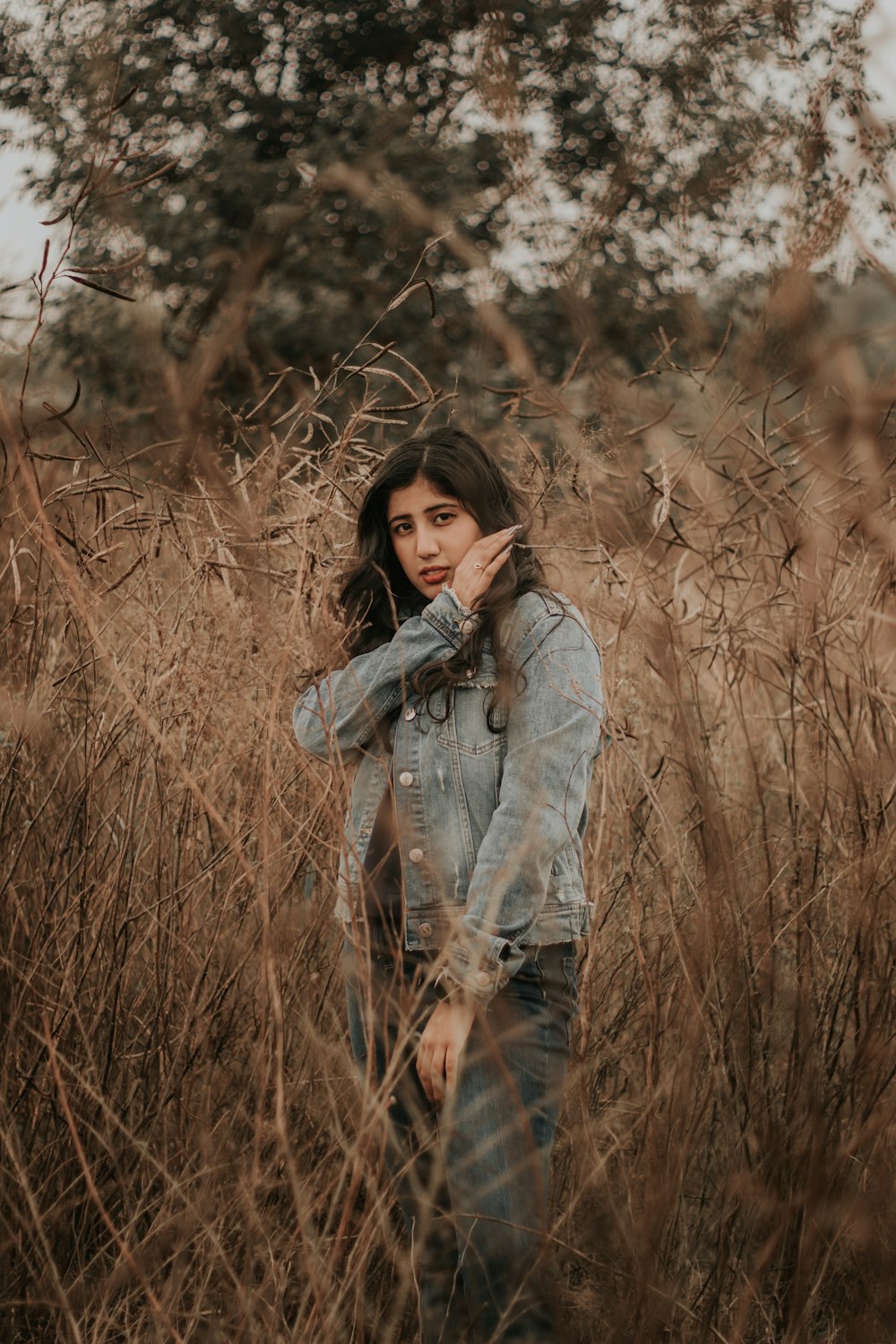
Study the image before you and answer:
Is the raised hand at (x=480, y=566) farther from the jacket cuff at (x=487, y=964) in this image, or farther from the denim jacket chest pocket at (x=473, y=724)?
the jacket cuff at (x=487, y=964)

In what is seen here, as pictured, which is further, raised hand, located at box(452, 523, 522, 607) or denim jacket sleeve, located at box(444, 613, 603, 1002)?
raised hand, located at box(452, 523, 522, 607)

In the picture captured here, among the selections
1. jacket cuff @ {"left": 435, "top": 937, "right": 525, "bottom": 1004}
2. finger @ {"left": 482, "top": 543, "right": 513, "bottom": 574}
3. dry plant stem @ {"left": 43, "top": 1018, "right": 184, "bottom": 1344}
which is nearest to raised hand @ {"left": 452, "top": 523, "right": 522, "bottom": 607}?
finger @ {"left": 482, "top": 543, "right": 513, "bottom": 574}

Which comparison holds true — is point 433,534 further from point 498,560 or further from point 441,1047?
point 441,1047

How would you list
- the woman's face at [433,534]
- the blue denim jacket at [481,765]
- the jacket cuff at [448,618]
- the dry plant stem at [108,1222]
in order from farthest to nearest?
the woman's face at [433,534], the jacket cuff at [448,618], the blue denim jacket at [481,765], the dry plant stem at [108,1222]

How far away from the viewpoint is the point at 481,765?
160 cm

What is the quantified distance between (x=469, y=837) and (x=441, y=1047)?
291mm

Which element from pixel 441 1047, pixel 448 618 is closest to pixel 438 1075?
pixel 441 1047

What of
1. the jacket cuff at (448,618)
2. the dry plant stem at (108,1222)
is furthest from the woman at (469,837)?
the dry plant stem at (108,1222)

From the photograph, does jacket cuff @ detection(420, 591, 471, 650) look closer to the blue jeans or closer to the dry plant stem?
the blue jeans

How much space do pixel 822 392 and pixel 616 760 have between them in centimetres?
213

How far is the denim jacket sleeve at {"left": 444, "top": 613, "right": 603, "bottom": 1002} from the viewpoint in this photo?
4.59 feet

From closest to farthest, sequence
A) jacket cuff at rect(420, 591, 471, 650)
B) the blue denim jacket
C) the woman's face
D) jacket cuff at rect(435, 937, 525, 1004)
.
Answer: jacket cuff at rect(435, 937, 525, 1004), the blue denim jacket, jacket cuff at rect(420, 591, 471, 650), the woman's face

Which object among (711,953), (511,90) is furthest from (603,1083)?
(511,90)

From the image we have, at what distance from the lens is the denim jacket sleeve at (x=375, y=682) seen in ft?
5.26
